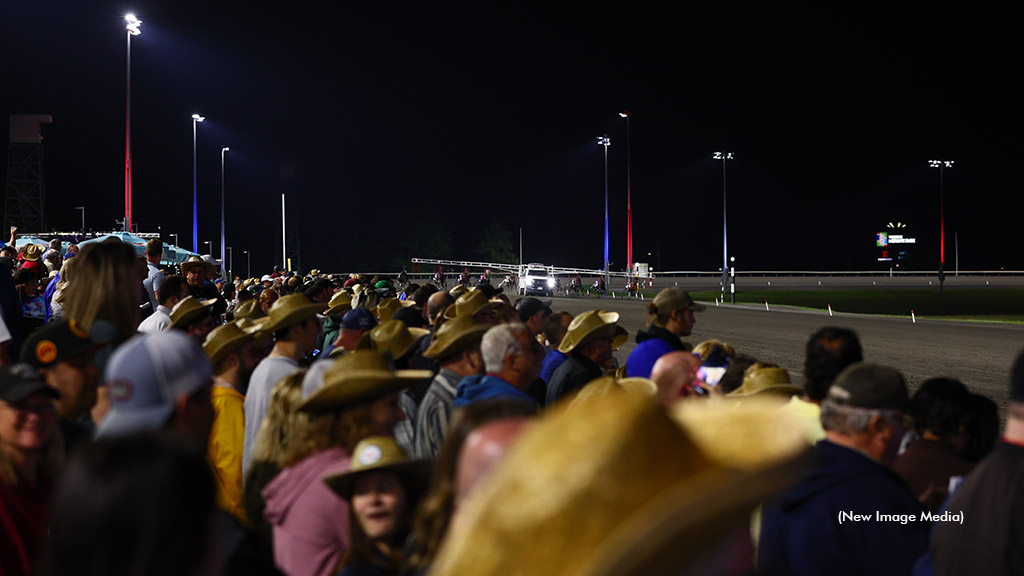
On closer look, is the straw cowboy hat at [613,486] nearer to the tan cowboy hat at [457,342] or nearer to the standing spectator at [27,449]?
the standing spectator at [27,449]

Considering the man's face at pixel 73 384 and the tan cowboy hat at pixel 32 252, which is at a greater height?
the tan cowboy hat at pixel 32 252

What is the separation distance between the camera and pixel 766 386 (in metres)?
5.65

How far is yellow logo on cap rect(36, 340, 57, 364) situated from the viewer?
410cm

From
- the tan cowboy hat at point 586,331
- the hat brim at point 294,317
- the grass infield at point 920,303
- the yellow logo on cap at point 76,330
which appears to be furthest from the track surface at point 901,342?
the yellow logo on cap at point 76,330

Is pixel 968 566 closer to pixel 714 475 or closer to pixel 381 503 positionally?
pixel 381 503

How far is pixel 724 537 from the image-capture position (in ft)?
3.58

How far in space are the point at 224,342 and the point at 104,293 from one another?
2.41ft

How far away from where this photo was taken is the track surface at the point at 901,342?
696 inches

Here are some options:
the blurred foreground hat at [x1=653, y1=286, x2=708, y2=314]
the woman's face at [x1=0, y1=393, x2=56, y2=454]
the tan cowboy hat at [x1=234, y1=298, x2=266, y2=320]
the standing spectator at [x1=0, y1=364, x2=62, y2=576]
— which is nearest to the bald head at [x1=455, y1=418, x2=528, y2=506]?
the standing spectator at [x1=0, y1=364, x2=62, y2=576]

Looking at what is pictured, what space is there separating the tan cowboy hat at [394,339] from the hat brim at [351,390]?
129 inches

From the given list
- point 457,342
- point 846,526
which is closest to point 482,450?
point 846,526

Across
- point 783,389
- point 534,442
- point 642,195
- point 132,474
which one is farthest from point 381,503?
point 642,195

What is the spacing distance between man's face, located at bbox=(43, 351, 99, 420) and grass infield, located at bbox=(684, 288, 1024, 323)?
106 feet

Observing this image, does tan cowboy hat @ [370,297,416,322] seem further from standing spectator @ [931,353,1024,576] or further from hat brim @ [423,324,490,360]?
standing spectator @ [931,353,1024,576]
